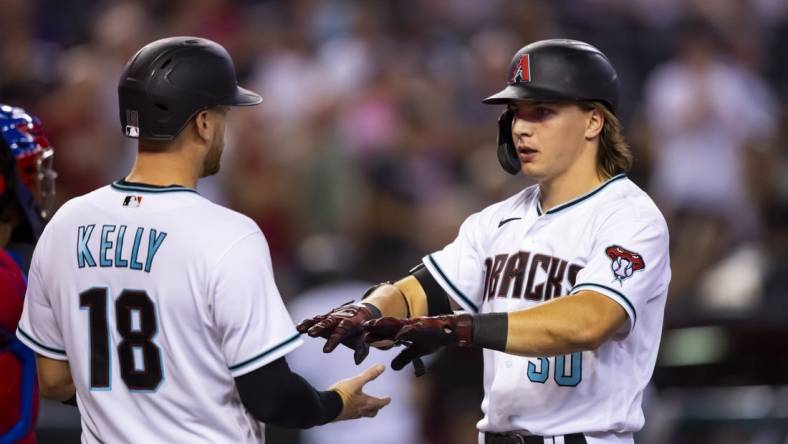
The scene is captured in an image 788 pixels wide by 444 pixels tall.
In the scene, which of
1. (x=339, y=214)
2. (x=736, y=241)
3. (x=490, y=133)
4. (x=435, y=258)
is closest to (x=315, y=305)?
(x=339, y=214)

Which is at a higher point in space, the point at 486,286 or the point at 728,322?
the point at 486,286

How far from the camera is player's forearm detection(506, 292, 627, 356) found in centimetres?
392

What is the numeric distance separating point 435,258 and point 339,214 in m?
4.93

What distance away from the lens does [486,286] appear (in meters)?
4.48

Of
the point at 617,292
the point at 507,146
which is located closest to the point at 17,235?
the point at 507,146

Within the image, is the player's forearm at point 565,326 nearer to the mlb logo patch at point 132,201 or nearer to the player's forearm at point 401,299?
the player's forearm at point 401,299

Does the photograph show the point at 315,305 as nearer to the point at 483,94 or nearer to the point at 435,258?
the point at 483,94

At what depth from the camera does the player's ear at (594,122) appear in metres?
4.36

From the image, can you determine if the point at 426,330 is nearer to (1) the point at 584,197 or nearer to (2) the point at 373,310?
(2) the point at 373,310

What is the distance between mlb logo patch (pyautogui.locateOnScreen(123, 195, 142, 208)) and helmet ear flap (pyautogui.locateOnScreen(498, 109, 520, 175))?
1367 mm

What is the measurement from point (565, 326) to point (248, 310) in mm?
961

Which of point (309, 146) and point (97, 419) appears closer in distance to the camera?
point (97, 419)

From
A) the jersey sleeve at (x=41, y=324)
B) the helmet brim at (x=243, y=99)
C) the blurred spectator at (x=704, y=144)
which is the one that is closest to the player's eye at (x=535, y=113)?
the helmet brim at (x=243, y=99)

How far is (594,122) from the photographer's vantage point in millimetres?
4371
